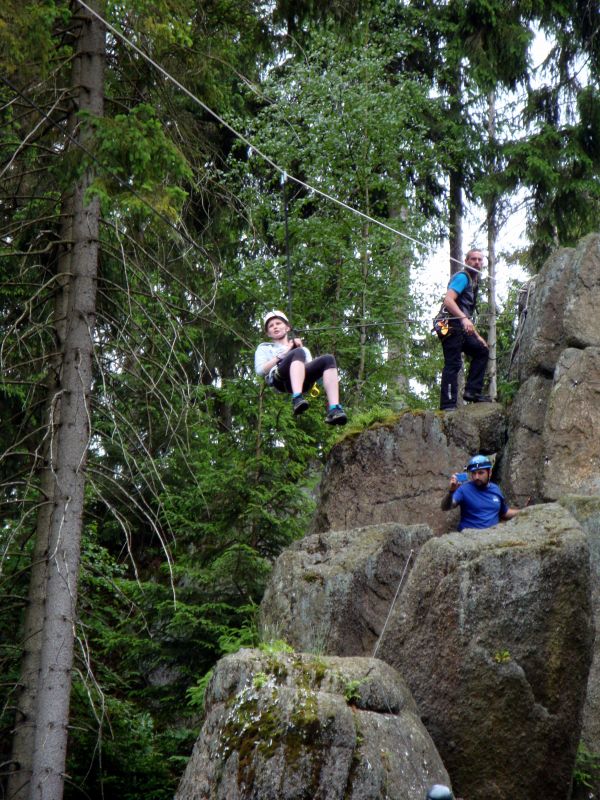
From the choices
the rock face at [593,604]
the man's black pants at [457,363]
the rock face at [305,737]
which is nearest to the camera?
the rock face at [305,737]

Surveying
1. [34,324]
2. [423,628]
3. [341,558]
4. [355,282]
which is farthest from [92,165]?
[355,282]

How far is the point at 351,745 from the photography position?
733 cm

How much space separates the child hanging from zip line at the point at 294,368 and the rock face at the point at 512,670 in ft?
8.70

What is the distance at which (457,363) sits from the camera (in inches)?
553

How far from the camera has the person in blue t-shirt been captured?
36.4 feet

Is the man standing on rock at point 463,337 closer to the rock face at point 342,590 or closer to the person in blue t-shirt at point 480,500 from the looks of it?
the person in blue t-shirt at point 480,500

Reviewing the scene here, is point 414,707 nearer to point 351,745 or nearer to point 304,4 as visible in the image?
point 351,745

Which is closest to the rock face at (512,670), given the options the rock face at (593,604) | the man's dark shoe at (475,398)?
the rock face at (593,604)

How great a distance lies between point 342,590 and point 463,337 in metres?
4.38

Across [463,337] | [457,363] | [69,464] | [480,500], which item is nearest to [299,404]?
[480,500]

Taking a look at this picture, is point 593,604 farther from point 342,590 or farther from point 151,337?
point 151,337

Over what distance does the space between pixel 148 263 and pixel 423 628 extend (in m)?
6.54

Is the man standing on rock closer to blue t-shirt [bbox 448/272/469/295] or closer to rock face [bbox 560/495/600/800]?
blue t-shirt [bbox 448/272/469/295]

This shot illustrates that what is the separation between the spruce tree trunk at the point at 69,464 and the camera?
10.4 meters
